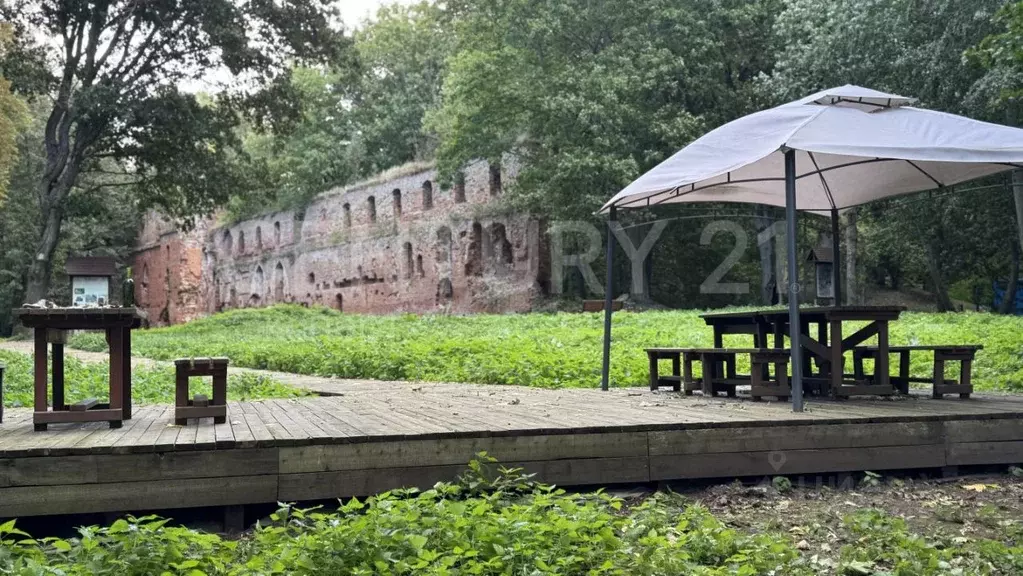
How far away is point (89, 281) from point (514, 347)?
341 inches

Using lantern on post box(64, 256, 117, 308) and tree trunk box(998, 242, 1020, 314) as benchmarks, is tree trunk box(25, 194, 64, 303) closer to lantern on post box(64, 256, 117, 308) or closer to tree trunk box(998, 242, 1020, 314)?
lantern on post box(64, 256, 117, 308)

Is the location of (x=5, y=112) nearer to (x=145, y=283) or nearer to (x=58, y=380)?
(x=145, y=283)

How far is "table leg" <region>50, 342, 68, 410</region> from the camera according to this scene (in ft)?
18.9

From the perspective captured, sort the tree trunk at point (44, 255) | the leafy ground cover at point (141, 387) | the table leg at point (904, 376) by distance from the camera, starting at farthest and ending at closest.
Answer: the tree trunk at point (44, 255)
the leafy ground cover at point (141, 387)
the table leg at point (904, 376)

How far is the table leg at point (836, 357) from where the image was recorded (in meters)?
6.99

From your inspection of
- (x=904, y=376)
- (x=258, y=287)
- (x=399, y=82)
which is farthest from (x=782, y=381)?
(x=399, y=82)

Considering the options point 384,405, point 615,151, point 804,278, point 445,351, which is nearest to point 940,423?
point 384,405

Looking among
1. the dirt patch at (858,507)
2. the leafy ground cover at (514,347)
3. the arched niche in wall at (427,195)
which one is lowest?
the dirt patch at (858,507)

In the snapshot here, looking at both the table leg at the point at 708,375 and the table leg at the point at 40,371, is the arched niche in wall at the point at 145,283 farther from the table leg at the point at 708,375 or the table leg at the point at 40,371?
the table leg at the point at 40,371

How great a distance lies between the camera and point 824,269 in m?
8.27

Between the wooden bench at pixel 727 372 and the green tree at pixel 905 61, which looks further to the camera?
the green tree at pixel 905 61

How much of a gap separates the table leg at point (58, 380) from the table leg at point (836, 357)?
17.0 ft

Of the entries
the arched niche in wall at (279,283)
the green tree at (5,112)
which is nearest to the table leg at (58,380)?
the green tree at (5,112)

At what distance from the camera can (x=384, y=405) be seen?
7027mm
